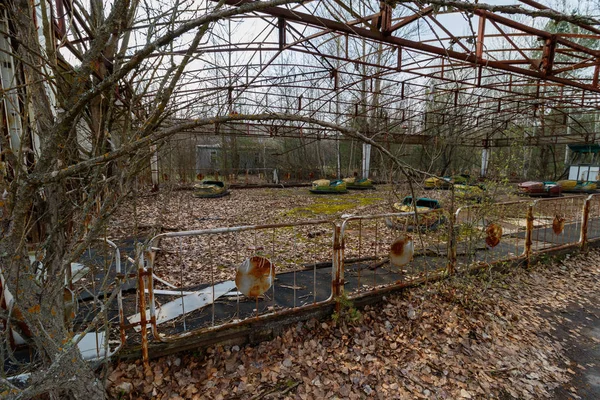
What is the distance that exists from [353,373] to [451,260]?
214 centimetres

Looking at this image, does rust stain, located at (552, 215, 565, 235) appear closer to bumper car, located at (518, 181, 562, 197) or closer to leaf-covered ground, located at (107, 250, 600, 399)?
leaf-covered ground, located at (107, 250, 600, 399)

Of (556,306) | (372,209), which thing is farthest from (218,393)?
(372,209)

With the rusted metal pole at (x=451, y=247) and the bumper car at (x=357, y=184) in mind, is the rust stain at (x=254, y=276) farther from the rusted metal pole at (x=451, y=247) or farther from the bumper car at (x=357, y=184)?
the bumper car at (x=357, y=184)

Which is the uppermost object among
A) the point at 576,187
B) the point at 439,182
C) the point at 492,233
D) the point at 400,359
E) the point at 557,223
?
the point at 439,182

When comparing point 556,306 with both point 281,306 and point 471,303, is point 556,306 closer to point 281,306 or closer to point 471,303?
point 471,303

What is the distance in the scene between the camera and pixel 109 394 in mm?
2236

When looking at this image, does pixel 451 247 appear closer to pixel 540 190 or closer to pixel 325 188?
pixel 325 188

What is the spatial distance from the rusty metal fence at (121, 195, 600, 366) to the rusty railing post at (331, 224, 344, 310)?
0.01 meters

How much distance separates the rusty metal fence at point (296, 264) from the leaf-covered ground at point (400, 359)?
25 cm

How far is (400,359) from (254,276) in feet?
5.45

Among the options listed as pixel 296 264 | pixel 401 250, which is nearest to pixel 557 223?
pixel 401 250

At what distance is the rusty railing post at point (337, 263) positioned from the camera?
3152 mm

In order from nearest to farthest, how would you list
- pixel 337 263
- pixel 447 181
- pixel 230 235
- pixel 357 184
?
pixel 447 181
pixel 337 263
pixel 230 235
pixel 357 184

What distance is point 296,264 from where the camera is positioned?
181 inches
